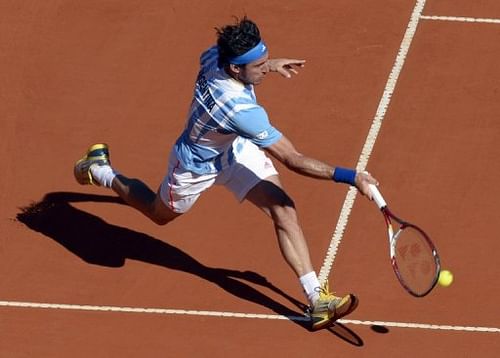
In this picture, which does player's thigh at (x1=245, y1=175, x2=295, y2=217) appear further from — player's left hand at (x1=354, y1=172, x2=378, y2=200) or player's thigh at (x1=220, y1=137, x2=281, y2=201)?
player's left hand at (x1=354, y1=172, x2=378, y2=200)

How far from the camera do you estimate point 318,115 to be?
13.1 metres

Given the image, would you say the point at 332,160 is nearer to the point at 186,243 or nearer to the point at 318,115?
the point at 318,115

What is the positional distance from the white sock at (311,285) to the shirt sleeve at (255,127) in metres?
1.18

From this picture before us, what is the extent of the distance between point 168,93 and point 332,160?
182cm

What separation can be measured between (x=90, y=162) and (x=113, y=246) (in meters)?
0.76

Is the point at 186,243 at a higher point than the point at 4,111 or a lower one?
lower

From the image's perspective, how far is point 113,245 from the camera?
1175 cm

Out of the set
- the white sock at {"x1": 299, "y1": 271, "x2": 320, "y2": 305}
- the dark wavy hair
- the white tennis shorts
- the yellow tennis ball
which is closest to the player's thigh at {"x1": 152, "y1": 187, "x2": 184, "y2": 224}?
the white tennis shorts

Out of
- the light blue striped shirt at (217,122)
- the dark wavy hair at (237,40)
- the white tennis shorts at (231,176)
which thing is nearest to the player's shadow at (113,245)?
the white tennis shorts at (231,176)

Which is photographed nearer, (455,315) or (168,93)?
(455,315)

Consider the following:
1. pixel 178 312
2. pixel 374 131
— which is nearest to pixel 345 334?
pixel 178 312

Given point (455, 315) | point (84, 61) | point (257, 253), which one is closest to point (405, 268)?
point (455, 315)

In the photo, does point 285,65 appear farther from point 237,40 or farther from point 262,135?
point 262,135

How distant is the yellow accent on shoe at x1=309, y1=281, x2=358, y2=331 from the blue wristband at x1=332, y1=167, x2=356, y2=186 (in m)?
0.98
